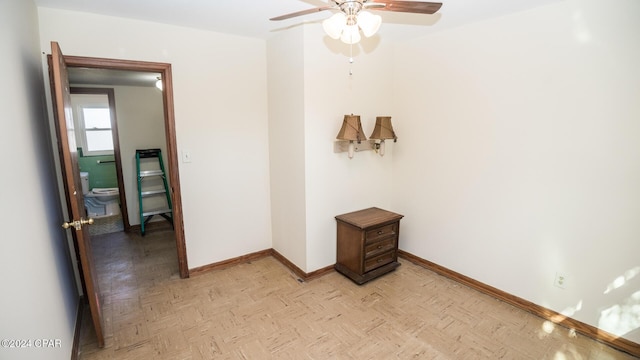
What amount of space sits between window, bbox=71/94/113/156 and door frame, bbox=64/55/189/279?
3332 mm

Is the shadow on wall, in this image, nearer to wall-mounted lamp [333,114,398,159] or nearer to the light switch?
wall-mounted lamp [333,114,398,159]

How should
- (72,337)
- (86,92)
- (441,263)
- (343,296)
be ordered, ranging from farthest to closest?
(86,92)
(441,263)
(343,296)
(72,337)

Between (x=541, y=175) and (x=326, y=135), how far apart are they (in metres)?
1.78

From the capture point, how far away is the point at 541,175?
2.23 meters

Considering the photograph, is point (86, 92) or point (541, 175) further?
point (86, 92)

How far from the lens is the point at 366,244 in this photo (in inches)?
108

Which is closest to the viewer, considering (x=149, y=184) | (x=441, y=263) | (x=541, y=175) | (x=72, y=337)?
(x=72, y=337)

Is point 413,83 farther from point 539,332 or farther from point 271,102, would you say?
point 539,332

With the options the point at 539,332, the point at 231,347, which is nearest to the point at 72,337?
the point at 231,347

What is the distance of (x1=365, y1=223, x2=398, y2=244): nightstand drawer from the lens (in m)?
2.76

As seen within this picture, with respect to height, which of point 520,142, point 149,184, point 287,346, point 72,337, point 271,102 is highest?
point 271,102

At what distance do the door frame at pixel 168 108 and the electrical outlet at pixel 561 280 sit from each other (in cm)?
324

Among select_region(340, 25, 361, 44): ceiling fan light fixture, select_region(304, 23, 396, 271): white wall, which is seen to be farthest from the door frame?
select_region(340, 25, 361, 44): ceiling fan light fixture

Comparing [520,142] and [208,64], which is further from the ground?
[208,64]
